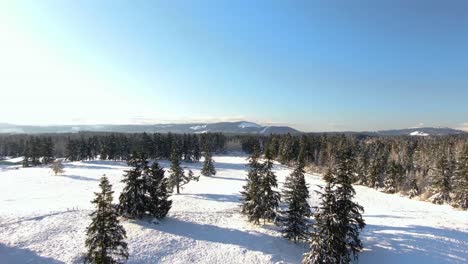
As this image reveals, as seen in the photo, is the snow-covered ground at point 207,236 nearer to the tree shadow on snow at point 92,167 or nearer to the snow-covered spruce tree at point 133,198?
the snow-covered spruce tree at point 133,198

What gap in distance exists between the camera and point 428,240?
1405 inches

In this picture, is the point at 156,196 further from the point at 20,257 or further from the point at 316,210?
the point at 316,210

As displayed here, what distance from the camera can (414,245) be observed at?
113ft

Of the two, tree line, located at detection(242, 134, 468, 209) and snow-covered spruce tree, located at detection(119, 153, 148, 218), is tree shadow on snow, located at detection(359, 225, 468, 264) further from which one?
snow-covered spruce tree, located at detection(119, 153, 148, 218)

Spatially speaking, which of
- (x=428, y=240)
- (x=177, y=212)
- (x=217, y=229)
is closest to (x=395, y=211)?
(x=428, y=240)

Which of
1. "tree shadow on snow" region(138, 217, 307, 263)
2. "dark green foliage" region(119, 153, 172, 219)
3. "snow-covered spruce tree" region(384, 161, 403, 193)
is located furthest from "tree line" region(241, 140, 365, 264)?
"snow-covered spruce tree" region(384, 161, 403, 193)

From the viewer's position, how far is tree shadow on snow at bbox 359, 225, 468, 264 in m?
32.3

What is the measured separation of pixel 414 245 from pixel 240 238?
1880cm

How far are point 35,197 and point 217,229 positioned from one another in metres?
35.8

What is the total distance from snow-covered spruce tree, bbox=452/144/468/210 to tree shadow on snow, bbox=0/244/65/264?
203ft

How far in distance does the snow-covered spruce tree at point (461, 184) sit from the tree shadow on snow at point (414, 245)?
71.2 feet

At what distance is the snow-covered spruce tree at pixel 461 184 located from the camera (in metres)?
55.8

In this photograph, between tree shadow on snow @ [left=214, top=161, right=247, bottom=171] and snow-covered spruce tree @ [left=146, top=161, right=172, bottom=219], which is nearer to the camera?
snow-covered spruce tree @ [left=146, top=161, right=172, bottom=219]

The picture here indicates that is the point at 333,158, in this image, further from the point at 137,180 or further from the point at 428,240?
the point at 137,180
